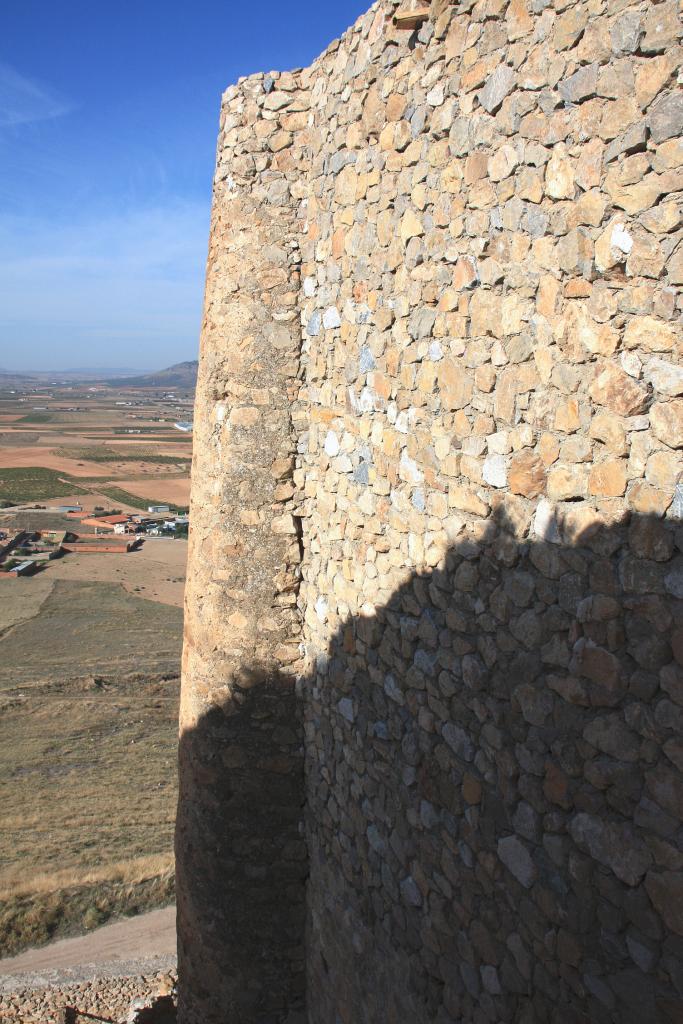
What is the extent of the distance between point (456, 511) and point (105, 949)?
26.8ft

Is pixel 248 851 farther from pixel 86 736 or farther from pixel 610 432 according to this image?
pixel 86 736

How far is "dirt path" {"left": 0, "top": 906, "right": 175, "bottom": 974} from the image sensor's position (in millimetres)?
8469

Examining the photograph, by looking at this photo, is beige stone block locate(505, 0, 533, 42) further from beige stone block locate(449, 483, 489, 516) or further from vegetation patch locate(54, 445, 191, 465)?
A: vegetation patch locate(54, 445, 191, 465)

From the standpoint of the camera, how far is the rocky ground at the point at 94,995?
6488mm

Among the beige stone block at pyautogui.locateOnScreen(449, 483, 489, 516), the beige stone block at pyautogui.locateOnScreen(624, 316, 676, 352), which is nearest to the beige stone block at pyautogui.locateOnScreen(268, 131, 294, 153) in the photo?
the beige stone block at pyautogui.locateOnScreen(449, 483, 489, 516)

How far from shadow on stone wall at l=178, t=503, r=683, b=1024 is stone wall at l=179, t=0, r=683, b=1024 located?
1 centimetres

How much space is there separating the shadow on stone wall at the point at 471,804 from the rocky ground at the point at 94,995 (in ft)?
8.01

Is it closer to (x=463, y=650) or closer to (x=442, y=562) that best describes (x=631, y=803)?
(x=463, y=650)

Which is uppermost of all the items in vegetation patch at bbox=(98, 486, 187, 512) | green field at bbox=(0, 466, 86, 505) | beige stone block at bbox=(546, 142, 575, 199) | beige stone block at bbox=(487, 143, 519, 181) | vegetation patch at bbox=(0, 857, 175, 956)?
beige stone block at bbox=(487, 143, 519, 181)

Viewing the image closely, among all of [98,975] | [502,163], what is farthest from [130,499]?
[502,163]

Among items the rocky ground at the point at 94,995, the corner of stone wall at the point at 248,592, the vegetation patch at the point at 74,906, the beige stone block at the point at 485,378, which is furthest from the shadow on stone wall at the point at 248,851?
the vegetation patch at the point at 74,906

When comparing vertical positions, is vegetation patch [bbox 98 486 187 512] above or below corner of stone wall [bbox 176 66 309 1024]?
below

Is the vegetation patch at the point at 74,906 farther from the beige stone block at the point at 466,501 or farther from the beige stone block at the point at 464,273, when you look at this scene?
the beige stone block at the point at 464,273

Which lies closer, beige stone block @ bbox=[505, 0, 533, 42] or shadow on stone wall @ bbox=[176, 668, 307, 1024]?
beige stone block @ bbox=[505, 0, 533, 42]
